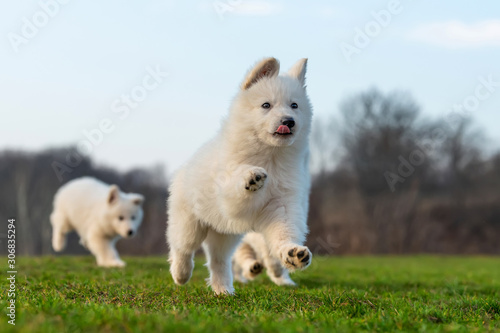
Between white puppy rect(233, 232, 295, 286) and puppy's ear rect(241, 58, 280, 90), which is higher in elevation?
puppy's ear rect(241, 58, 280, 90)

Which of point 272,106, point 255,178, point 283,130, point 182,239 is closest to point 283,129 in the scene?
point 283,130

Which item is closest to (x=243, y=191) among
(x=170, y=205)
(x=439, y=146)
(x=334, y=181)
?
(x=170, y=205)

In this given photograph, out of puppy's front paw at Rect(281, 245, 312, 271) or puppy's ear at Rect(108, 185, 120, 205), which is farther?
puppy's ear at Rect(108, 185, 120, 205)

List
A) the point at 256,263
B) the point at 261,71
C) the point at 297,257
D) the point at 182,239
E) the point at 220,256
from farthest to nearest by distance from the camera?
the point at 256,263 < the point at 220,256 < the point at 182,239 < the point at 261,71 < the point at 297,257

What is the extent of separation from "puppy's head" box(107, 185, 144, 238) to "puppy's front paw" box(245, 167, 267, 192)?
20.3 ft

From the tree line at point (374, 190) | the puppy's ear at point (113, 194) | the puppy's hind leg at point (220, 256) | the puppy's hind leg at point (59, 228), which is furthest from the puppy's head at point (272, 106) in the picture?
the tree line at point (374, 190)

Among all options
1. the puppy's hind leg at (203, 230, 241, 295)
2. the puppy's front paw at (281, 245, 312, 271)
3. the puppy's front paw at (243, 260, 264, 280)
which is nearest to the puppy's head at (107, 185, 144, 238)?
the puppy's front paw at (243, 260, 264, 280)

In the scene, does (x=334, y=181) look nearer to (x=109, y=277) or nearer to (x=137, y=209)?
(x=137, y=209)

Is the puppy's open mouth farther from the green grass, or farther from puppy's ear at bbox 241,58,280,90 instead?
the green grass

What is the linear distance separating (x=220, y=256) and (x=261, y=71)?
181cm

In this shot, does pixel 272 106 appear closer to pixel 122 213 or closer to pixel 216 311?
pixel 216 311

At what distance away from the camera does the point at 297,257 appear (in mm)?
3994

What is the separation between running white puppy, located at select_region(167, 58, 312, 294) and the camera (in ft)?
14.4

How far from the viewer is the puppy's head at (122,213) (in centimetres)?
1002
